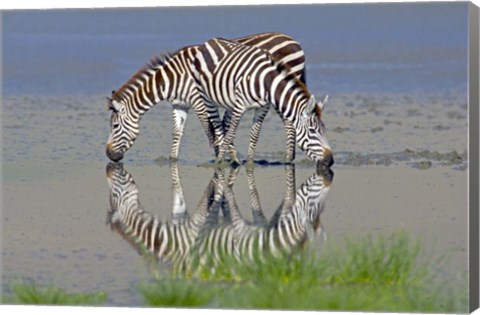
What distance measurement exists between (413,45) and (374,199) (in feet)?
3.48

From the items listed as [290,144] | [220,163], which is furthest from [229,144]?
[290,144]

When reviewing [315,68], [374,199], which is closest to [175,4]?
[315,68]

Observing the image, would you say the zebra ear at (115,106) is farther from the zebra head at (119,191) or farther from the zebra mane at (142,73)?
the zebra head at (119,191)

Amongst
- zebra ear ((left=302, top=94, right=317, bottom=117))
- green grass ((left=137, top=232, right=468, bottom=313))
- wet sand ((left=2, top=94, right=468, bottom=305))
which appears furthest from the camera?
zebra ear ((left=302, top=94, right=317, bottom=117))

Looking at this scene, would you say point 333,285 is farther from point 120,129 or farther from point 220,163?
point 120,129

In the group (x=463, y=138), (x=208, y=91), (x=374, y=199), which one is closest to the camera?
(x=463, y=138)

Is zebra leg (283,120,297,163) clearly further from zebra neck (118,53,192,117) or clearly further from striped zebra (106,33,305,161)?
zebra neck (118,53,192,117)

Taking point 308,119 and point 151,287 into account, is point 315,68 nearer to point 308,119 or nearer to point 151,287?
point 308,119

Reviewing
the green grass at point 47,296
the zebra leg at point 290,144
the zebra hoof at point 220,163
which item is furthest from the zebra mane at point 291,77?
the green grass at point 47,296

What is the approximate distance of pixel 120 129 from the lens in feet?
42.9

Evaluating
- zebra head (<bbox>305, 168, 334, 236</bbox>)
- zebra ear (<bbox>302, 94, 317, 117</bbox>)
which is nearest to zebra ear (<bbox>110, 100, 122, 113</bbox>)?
zebra ear (<bbox>302, 94, 317, 117</bbox>)

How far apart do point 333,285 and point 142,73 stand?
247 cm

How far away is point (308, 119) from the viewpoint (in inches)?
501

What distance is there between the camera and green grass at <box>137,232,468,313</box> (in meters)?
11.3
